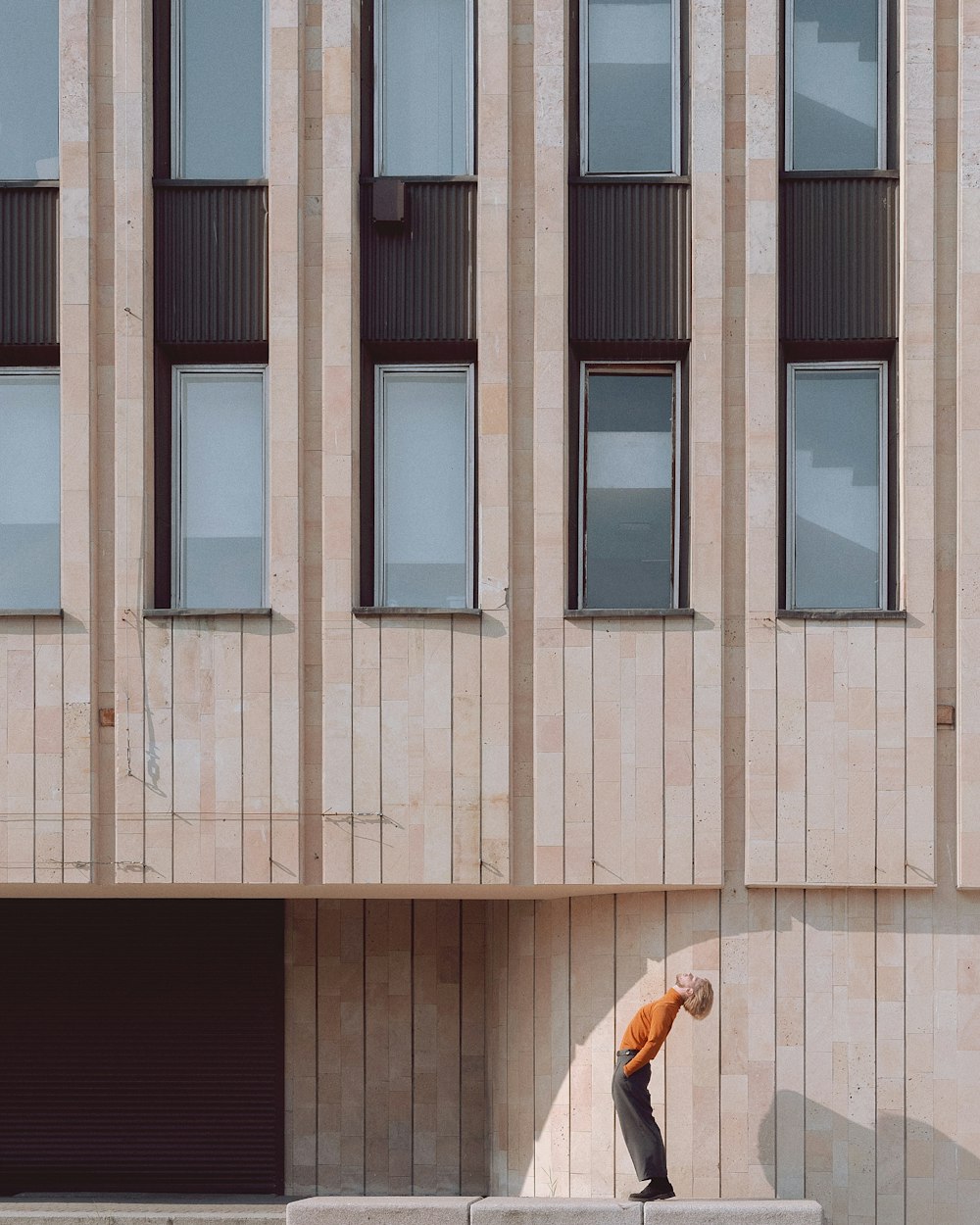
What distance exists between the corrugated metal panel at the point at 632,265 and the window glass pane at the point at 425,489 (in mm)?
1212

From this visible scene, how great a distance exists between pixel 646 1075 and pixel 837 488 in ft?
16.1

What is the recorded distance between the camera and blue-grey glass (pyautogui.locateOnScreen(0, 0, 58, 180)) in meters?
12.0

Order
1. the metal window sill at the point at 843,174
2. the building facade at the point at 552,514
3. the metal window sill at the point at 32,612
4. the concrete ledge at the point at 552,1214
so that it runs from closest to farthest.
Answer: the concrete ledge at the point at 552,1214 → the building facade at the point at 552,514 → the metal window sill at the point at 32,612 → the metal window sill at the point at 843,174

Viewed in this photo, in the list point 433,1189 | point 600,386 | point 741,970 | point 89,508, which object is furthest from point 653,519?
point 433,1189

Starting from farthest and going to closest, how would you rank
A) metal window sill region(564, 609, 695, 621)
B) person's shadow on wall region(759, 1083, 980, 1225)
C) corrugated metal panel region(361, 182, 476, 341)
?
corrugated metal panel region(361, 182, 476, 341), metal window sill region(564, 609, 695, 621), person's shadow on wall region(759, 1083, 980, 1225)

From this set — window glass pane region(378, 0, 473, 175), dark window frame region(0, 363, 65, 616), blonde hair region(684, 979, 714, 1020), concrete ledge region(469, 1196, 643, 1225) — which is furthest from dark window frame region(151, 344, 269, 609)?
concrete ledge region(469, 1196, 643, 1225)

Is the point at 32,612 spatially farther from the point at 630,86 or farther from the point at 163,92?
the point at 630,86

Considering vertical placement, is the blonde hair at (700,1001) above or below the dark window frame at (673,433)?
below

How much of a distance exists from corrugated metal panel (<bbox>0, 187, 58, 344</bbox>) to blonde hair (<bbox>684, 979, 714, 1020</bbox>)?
728cm

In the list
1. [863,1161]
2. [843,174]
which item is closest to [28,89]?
[843,174]

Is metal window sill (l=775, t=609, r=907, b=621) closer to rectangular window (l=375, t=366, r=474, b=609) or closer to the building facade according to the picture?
the building facade

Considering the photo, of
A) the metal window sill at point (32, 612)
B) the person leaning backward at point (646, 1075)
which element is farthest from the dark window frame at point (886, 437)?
the metal window sill at point (32, 612)

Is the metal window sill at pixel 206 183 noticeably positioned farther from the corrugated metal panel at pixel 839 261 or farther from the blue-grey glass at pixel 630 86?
the corrugated metal panel at pixel 839 261

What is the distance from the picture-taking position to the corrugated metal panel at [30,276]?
38.9ft
